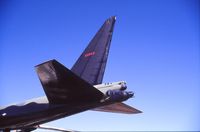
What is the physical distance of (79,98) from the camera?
1136cm

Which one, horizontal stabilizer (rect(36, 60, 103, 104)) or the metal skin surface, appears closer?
horizontal stabilizer (rect(36, 60, 103, 104))

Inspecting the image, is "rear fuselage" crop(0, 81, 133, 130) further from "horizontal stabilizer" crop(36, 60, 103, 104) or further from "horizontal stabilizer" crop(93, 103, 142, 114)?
"horizontal stabilizer" crop(93, 103, 142, 114)

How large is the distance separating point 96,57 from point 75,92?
3.69 meters

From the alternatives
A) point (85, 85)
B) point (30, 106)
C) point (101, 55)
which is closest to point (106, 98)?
point (85, 85)

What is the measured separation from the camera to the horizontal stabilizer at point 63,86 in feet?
30.2

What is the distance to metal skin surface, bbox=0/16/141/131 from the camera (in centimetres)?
978

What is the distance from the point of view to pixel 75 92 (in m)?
10.9

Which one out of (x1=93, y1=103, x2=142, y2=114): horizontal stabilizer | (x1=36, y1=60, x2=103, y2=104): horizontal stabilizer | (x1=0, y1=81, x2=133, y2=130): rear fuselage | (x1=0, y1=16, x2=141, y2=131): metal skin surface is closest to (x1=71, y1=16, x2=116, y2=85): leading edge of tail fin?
(x1=0, y1=16, x2=141, y2=131): metal skin surface

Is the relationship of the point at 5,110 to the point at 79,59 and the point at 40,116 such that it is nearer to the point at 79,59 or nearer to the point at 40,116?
the point at 40,116

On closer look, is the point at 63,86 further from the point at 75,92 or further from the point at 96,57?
the point at 96,57

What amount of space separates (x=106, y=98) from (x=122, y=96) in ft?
2.41

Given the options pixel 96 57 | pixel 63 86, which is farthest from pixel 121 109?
pixel 63 86

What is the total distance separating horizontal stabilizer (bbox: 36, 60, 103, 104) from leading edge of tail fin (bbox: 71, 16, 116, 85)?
220 centimetres

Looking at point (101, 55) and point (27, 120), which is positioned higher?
point (101, 55)
